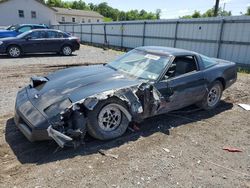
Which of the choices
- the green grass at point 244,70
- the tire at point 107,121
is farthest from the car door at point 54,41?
the tire at point 107,121

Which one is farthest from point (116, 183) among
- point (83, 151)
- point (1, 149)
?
point (1, 149)

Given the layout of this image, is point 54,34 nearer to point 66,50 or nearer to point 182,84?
point 66,50

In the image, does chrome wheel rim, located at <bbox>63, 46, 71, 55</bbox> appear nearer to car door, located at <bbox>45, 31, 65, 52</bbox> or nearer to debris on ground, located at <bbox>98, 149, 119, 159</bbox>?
car door, located at <bbox>45, 31, 65, 52</bbox>

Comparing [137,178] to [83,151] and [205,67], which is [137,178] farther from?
[205,67]

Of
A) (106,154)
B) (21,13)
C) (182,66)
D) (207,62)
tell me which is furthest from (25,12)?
(106,154)

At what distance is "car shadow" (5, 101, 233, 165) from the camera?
150 inches

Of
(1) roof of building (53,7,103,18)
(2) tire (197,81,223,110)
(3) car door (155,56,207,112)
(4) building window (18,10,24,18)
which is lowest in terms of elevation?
(2) tire (197,81,223,110)

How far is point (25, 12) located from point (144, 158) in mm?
46191

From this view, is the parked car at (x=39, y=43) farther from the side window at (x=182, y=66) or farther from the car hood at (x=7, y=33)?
the side window at (x=182, y=66)

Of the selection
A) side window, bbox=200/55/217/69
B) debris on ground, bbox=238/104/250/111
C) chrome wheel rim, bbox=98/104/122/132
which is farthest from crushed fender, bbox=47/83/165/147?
debris on ground, bbox=238/104/250/111

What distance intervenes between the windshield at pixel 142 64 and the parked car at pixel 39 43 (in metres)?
10.4

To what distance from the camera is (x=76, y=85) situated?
442 centimetres

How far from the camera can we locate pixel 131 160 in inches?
150

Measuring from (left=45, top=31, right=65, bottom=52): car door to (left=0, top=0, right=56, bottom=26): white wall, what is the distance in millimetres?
32021
